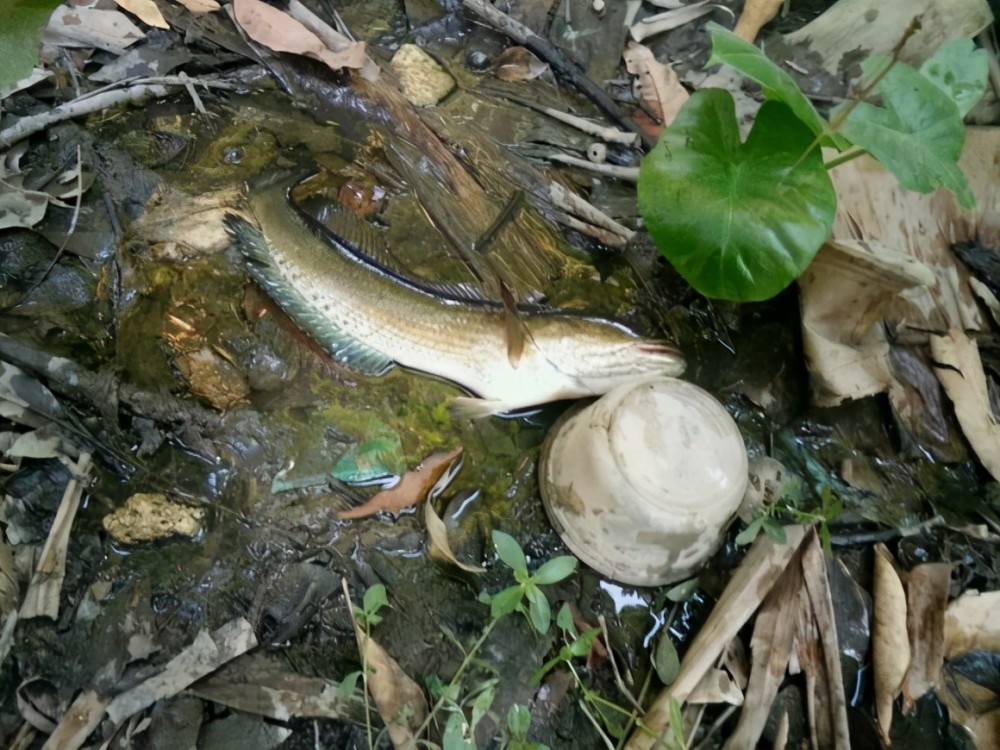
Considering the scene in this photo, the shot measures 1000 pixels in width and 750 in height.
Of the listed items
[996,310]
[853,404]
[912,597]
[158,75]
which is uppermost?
[158,75]

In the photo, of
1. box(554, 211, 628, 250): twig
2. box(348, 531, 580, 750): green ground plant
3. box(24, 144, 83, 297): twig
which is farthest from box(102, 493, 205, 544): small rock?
box(554, 211, 628, 250): twig

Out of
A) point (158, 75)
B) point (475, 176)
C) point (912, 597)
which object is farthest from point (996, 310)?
point (158, 75)

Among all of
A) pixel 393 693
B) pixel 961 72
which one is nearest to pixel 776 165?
pixel 961 72

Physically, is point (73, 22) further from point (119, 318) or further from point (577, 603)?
point (577, 603)

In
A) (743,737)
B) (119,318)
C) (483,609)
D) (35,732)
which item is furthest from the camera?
(119,318)

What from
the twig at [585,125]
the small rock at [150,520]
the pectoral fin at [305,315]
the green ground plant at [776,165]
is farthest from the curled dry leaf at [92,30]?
the green ground plant at [776,165]

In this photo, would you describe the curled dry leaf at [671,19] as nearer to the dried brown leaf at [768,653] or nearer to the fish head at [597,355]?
the fish head at [597,355]

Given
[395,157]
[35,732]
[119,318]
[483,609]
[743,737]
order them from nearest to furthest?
[35,732] → [743,737] → [483,609] → [119,318] → [395,157]

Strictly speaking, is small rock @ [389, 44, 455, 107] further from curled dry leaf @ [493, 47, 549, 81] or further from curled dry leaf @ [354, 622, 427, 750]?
curled dry leaf @ [354, 622, 427, 750]
